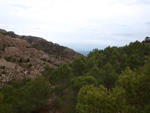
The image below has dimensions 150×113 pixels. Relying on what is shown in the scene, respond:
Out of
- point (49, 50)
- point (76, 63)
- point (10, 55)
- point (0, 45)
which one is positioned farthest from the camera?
point (49, 50)

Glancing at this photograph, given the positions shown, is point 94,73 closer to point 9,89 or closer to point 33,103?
point 33,103

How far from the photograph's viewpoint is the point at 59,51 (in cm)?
9000

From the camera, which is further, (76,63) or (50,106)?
(76,63)

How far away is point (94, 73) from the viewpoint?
81.1 feet

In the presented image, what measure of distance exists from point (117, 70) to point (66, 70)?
50.9 ft

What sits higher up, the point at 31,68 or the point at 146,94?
the point at 146,94

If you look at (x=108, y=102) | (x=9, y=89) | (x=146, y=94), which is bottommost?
(x=9, y=89)

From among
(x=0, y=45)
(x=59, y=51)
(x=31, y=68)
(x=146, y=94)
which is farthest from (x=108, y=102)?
(x=59, y=51)

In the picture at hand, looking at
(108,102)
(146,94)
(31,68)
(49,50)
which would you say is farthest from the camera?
(49,50)

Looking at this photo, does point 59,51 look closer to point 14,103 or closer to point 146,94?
point 14,103

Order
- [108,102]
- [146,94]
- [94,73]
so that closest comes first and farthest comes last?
1. [146,94]
2. [108,102]
3. [94,73]

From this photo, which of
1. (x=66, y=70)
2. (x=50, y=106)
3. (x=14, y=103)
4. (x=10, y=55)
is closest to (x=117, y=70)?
(x=66, y=70)

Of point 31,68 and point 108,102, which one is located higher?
point 108,102

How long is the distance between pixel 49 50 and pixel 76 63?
62.5m
